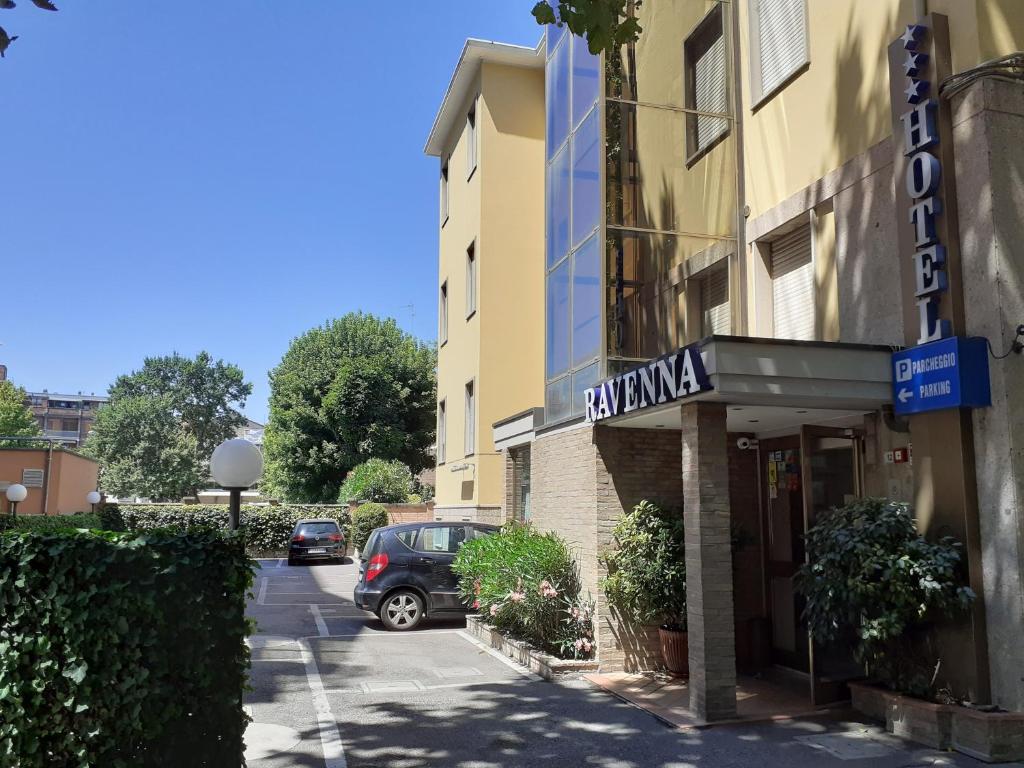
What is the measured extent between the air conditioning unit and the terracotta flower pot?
2728 centimetres

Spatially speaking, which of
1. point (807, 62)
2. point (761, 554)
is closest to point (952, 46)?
point (807, 62)

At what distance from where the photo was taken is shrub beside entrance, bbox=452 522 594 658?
31.5 feet

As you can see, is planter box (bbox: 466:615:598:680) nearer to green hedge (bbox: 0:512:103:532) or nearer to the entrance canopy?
the entrance canopy

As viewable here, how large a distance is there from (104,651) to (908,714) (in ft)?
19.4

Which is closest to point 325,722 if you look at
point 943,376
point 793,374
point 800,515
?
point 793,374

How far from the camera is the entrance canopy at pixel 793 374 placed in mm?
7027

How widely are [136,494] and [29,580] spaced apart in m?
61.1

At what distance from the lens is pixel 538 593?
976cm

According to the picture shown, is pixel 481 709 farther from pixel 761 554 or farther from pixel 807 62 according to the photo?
pixel 807 62

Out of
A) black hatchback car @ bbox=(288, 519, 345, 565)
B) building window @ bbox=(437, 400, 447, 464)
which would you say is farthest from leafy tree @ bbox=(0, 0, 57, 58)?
black hatchback car @ bbox=(288, 519, 345, 565)

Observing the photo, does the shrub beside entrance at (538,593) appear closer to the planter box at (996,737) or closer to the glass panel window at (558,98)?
the planter box at (996,737)

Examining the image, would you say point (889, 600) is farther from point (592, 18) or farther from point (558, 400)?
point (558, 400)

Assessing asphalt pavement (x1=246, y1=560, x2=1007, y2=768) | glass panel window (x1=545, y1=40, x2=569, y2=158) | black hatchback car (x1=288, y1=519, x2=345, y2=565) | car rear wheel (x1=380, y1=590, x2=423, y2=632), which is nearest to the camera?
asphalt pavement (x1=246, y1=560, x2=1007, y2=768)

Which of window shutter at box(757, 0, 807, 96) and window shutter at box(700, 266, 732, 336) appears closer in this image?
window shutter at box(757, 0, 807, 96)
